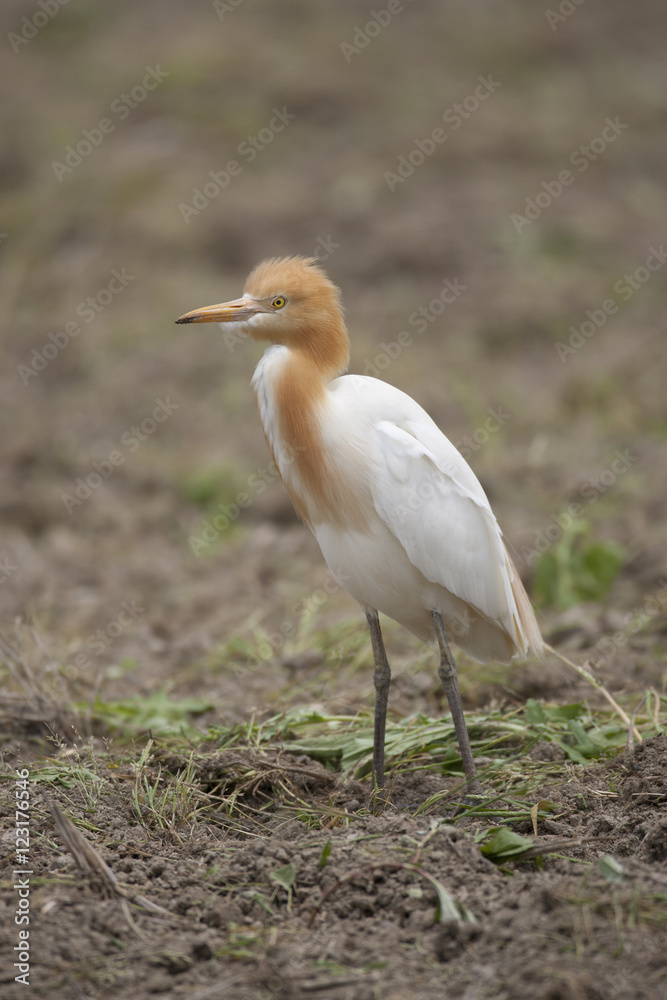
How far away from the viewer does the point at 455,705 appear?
11.8ft

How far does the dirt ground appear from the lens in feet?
8.52

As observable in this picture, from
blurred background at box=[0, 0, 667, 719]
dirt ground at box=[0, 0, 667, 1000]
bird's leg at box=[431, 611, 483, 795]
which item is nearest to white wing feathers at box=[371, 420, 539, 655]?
bird's leg at box=[431, 611, 483, 795]

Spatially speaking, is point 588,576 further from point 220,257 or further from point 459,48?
point 459,48

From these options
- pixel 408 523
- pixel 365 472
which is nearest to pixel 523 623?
pixel 408 523

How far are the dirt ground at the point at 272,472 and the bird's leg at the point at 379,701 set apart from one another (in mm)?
123

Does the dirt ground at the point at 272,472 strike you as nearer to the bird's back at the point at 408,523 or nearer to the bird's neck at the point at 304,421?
the bird's back at the point at 408,523

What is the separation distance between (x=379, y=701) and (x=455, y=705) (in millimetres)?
335

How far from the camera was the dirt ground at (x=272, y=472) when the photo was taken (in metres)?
2.60

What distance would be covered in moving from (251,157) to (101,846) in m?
12.4

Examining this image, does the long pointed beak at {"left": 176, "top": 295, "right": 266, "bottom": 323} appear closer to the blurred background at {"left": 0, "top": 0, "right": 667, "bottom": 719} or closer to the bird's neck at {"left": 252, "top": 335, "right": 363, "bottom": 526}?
the bird's neck at {"left": 252, "top": 335, "right": 363, "bottom": 526}

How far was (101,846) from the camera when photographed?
3004 millimetres

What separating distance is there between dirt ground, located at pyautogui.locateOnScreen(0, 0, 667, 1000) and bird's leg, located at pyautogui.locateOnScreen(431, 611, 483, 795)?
0.16 metres

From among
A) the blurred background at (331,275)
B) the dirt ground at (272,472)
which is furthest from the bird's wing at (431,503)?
the blurred background at (331,275)

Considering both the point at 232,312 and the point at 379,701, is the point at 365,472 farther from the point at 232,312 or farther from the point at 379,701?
the point at 379,701
